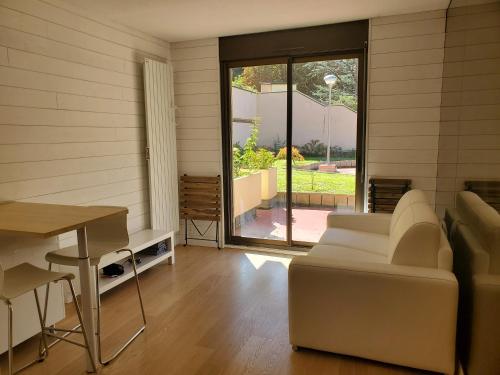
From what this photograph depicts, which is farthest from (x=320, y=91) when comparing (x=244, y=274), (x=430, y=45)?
(x=244, y=274)

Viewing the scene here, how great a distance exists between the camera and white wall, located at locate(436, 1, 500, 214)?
203cm

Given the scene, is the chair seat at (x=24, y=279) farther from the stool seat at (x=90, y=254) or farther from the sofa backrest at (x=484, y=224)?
the sofa backrest at (x=484, y=224)

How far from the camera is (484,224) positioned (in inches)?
78.3

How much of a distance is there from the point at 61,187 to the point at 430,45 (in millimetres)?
3459

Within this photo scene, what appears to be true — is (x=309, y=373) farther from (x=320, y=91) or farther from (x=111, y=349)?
(x=320, y=91)

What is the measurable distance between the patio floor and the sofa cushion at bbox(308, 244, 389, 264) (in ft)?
4.52

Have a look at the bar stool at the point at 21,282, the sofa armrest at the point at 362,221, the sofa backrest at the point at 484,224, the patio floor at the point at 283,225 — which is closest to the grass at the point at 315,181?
the patio floor at the point at 283,225

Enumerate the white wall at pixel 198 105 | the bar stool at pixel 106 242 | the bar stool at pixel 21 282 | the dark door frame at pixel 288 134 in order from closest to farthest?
the bar stool at pixel 21 282, the bar stool at pixel 106 242, the dark door frame at pixel 288 134, the white wall at pixel 198 105

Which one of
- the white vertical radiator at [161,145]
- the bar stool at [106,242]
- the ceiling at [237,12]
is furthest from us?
the white vertical radiator at [161,145]

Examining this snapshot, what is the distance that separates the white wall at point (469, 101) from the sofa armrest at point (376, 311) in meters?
0.70

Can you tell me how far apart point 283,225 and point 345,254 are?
178 centimetres

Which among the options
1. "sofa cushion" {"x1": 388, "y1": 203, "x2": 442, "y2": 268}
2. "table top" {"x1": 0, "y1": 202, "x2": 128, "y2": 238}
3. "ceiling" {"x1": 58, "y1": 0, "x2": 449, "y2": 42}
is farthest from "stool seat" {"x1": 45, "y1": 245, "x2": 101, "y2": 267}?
"ceiling" {"x1": 58, "y1": 0, "x2": 449, "y2": 42}

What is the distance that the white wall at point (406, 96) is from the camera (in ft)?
11.6

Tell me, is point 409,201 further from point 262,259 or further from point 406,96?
point 262,259
